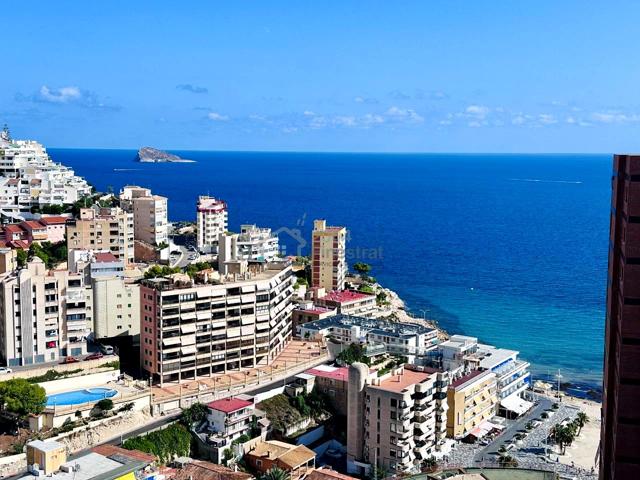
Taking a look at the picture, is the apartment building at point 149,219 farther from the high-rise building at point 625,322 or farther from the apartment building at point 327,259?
the high-rise building at point 625,322

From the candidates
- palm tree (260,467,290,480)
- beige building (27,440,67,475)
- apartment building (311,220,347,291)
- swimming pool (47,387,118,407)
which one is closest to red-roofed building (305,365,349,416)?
palm tree (260,467,290,480)

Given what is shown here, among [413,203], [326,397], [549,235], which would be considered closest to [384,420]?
[326,397]

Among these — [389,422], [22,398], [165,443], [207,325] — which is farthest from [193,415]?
[389,422]

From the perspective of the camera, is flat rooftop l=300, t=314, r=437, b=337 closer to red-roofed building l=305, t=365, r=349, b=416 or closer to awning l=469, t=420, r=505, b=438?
red-roofed building l=305, t=365, r=349, b=416

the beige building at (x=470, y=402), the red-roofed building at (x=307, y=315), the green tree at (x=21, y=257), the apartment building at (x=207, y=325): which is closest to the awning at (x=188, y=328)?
the apartment building at (x=207, y=325)

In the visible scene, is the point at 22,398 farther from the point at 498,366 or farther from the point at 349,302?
the point at 349,302

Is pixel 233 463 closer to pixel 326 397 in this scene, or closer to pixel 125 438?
pixel 125 438

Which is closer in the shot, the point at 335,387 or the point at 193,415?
the point at 193,415
